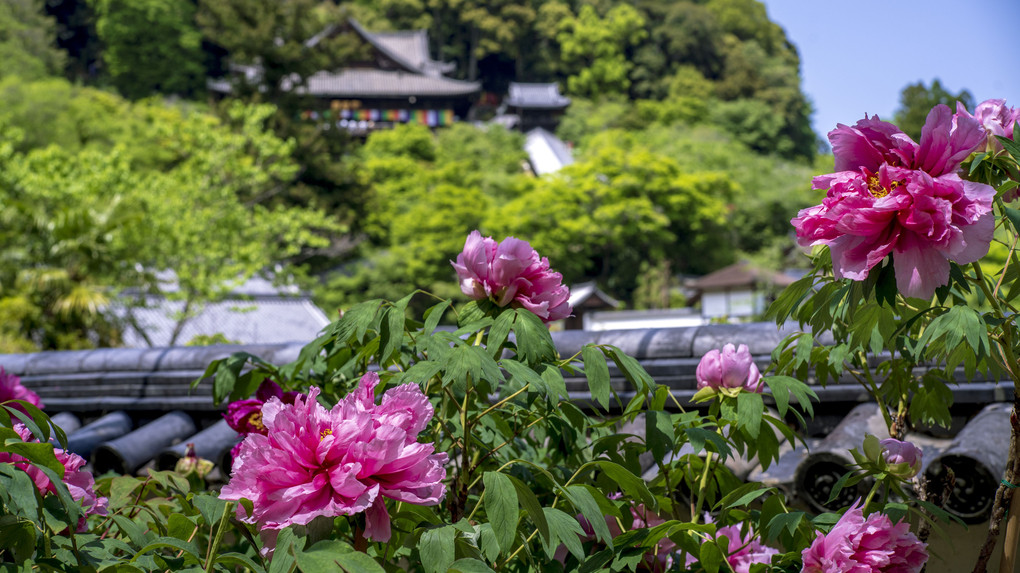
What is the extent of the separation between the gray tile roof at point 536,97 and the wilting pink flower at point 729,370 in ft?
126

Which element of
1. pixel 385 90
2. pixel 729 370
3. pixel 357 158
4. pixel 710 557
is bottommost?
pixel 357 158

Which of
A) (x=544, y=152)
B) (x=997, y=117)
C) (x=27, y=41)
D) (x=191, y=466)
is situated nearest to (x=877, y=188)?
(x=997, y=117)

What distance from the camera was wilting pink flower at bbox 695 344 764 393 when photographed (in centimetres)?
110

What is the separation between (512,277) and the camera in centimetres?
99

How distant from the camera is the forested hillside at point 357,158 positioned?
10.8 meters

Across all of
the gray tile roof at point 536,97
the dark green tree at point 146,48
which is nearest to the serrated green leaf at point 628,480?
the dark green tree at point 146,48

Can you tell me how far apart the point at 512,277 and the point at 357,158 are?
27.0m

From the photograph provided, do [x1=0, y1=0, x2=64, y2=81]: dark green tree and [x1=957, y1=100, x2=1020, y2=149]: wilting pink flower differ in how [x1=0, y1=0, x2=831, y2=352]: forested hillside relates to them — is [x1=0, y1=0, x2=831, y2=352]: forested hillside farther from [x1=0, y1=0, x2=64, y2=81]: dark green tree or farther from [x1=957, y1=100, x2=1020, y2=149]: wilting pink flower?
[x1=957, y1=100, x2=1020, y2=149]: wilting pink flower

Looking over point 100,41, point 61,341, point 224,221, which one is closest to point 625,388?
point 61,341

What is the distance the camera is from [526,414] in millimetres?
1067

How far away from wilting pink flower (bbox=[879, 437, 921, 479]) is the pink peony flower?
25 cm

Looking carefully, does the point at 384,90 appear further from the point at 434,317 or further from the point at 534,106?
the point at 434,317

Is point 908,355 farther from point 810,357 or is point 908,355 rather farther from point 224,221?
point 224,221

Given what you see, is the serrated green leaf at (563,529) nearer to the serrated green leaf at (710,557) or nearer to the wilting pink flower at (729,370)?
the serrated green leaf at (710,557)
